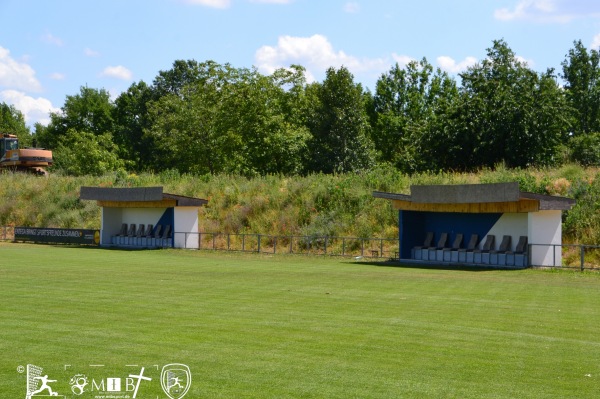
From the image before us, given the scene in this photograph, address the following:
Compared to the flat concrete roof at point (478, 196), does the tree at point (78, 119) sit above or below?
above

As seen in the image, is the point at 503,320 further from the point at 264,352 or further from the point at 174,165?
the point at 174,165

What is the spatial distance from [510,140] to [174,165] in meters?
48.7

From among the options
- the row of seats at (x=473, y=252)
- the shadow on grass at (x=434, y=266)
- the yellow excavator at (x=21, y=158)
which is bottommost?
the shadow on grass at (x=434, y=266)

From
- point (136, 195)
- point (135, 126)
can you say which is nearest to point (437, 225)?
point (136, 195)

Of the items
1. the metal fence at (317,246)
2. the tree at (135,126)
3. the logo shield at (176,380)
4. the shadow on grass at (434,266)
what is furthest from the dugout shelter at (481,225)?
the tree at (135,126)

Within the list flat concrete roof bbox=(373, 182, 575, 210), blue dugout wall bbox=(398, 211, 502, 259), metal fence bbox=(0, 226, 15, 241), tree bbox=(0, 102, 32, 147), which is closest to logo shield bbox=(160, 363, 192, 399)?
flat concrete roof bbox=(373, 182, 575, 210)

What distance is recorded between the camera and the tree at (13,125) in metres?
116

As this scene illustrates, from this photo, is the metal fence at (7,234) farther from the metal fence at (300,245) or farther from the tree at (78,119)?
the tree at (78,119)

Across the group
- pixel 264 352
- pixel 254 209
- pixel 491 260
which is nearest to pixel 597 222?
pixel 491 260

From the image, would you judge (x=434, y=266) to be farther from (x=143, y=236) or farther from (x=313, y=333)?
(x=143, y=236)

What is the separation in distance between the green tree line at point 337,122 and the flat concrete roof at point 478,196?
17.6 metres

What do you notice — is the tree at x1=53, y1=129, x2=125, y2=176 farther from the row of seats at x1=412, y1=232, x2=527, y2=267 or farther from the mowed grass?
the mowed grass

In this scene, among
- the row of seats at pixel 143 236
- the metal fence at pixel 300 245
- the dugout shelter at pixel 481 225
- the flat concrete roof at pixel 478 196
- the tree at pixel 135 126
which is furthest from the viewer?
the tree at pixel 135 126

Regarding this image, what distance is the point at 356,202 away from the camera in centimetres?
4638
